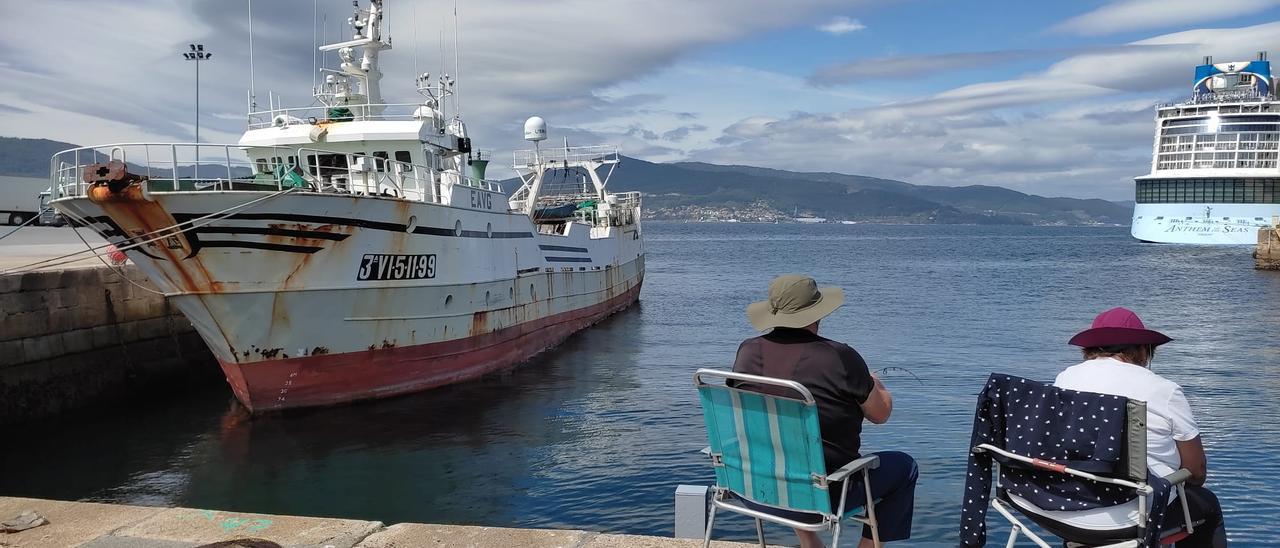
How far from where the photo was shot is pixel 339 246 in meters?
13.7

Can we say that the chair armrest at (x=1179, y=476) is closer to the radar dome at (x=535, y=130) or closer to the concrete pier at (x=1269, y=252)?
the radar dome at (x=535, y=130)

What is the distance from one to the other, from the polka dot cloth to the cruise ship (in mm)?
79754

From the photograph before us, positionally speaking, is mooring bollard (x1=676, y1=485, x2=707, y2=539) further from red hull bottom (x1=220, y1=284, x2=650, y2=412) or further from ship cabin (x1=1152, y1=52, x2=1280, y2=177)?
ship cabin (x1=1152, y1=52, x2=1280, y2=177)

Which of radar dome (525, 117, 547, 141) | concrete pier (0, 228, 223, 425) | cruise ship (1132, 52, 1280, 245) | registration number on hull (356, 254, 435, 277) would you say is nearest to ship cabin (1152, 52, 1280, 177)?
cruise ship (1132, 52, 1280, 245)

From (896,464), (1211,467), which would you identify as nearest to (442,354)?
(1211,467)

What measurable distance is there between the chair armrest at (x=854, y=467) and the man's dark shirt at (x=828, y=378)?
3.4 inches

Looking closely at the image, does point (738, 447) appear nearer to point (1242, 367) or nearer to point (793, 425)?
point (793, 425)

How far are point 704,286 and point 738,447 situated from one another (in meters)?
39.7

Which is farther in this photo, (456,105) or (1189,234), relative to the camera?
(1189,234)

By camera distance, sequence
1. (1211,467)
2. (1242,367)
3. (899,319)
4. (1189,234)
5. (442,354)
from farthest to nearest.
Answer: (1189,234)
(899,319)
(1242,367)
(442,354)
(1211,467)

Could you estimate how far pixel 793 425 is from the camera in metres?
3.94

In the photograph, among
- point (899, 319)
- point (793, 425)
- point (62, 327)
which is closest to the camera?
point (793, 425)

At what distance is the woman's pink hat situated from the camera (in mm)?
3963

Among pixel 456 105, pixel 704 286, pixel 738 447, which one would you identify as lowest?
pixel 704 286
